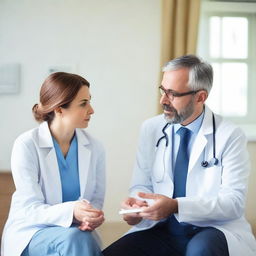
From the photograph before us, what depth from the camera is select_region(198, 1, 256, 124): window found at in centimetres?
354

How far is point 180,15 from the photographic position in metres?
3.16

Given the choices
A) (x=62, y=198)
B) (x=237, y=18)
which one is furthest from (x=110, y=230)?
(x=237, y=18)

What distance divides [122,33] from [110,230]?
1.51 meters

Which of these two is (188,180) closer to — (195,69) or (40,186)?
(195,69)

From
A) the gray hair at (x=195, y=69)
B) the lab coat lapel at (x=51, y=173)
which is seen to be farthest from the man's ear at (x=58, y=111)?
the gray hair at (x=195, y=69)

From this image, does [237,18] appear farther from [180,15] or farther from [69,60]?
[69,60]

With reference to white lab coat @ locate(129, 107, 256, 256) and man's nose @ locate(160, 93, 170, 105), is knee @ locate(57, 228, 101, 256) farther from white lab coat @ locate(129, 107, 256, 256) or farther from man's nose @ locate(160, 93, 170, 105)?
man's nose @ locate(160, 93, 170, 105)

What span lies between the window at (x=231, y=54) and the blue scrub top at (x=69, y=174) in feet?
5.72

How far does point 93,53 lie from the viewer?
3334 mm

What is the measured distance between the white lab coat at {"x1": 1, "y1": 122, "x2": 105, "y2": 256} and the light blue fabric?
0.11ft

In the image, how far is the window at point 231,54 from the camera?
3.54 meters

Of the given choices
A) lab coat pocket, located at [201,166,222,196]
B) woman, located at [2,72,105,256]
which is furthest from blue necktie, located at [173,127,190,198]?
woman, located at [2,72,105,256]

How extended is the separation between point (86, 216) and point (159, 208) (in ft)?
1.05

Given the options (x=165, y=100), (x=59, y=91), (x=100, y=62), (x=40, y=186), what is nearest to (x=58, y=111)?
(x=59, y=91)
